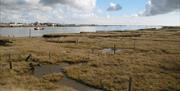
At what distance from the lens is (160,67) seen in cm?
3050

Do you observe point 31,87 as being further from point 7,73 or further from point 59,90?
point 7,73

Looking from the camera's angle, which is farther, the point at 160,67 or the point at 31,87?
the point at 160,67

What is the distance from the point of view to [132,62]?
3312 cm

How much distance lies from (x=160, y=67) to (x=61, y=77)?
38.0 feet

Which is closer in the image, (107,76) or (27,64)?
(107,76)

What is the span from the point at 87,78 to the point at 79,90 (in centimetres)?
313

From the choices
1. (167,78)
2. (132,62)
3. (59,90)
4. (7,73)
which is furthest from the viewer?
(132,62)

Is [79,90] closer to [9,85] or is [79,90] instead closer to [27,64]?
[9,85]

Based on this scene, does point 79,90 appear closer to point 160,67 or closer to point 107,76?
point 107,76

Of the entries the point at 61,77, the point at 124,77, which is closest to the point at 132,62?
the point at 124,77

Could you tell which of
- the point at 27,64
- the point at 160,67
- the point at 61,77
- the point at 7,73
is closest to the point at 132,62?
the point at 160,67

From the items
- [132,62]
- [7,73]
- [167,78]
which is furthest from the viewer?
[132,62]

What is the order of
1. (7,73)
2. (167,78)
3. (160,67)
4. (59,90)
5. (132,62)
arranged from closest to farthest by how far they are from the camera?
(59,90) → (167,78) → (7,73) → (160,67) → (132,62)

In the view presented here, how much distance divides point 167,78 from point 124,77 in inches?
156
